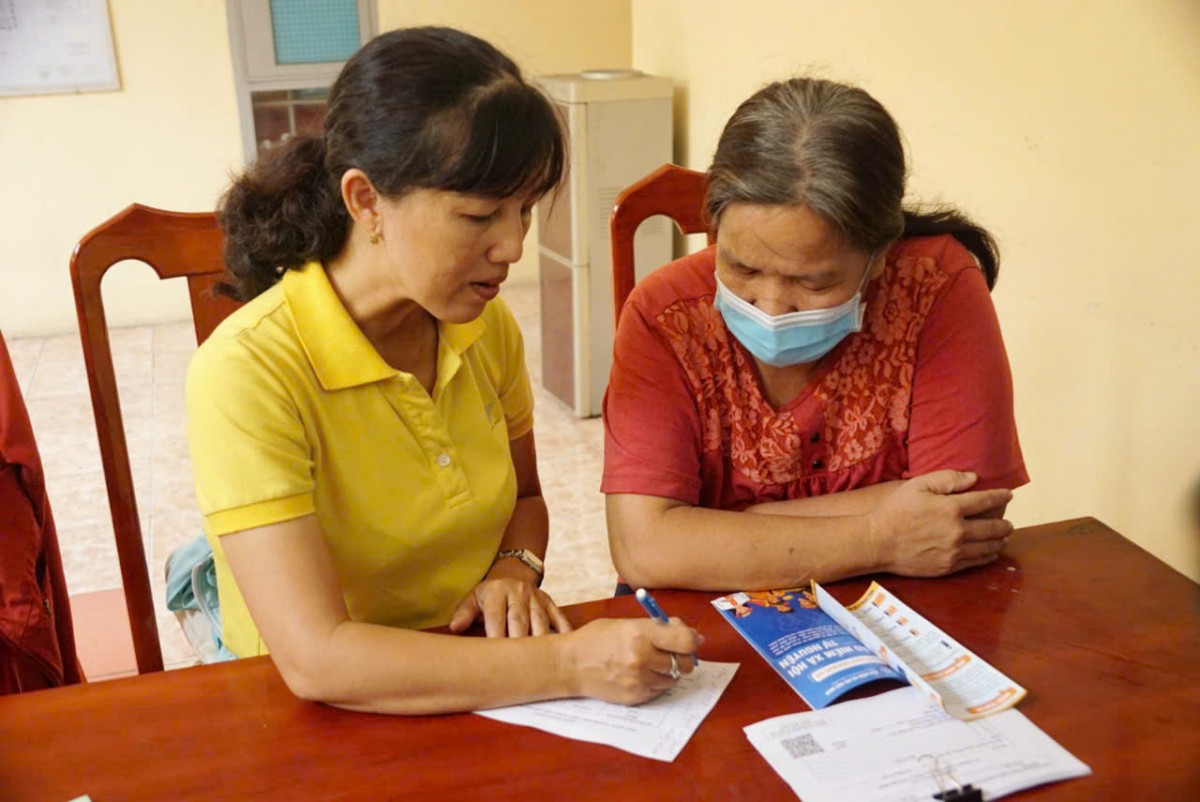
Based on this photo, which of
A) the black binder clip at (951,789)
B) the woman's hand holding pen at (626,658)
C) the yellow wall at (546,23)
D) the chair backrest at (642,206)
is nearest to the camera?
the black binder clip at (951,789)

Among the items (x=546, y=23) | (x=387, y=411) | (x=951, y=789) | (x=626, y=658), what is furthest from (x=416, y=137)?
(x=546, y=23)

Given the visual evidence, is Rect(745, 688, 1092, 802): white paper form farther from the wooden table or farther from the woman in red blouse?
the woman in red blouse

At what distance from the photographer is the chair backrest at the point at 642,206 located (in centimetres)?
Answer: 174

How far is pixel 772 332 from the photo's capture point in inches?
53.7

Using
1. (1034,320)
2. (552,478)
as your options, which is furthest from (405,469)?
(552,478)

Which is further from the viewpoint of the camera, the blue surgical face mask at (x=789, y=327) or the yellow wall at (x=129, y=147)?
the yellow wall at (x=129, y=147)

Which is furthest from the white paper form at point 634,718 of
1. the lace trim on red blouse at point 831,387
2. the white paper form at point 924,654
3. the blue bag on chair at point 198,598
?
the blue bag on chair at point 198,598

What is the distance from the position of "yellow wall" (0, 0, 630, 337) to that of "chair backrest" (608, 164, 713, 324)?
10.2 ft

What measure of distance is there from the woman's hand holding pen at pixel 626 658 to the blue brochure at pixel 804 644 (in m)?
0.11

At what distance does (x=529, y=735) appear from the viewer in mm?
1047

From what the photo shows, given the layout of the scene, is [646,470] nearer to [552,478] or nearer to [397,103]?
[397,103]

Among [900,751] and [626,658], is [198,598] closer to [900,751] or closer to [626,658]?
[626,658]

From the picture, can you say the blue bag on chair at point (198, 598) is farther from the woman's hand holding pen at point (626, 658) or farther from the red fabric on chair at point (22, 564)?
the woman's hand holding pen at point (626, 658)

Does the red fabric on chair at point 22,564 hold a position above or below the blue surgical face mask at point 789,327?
below
